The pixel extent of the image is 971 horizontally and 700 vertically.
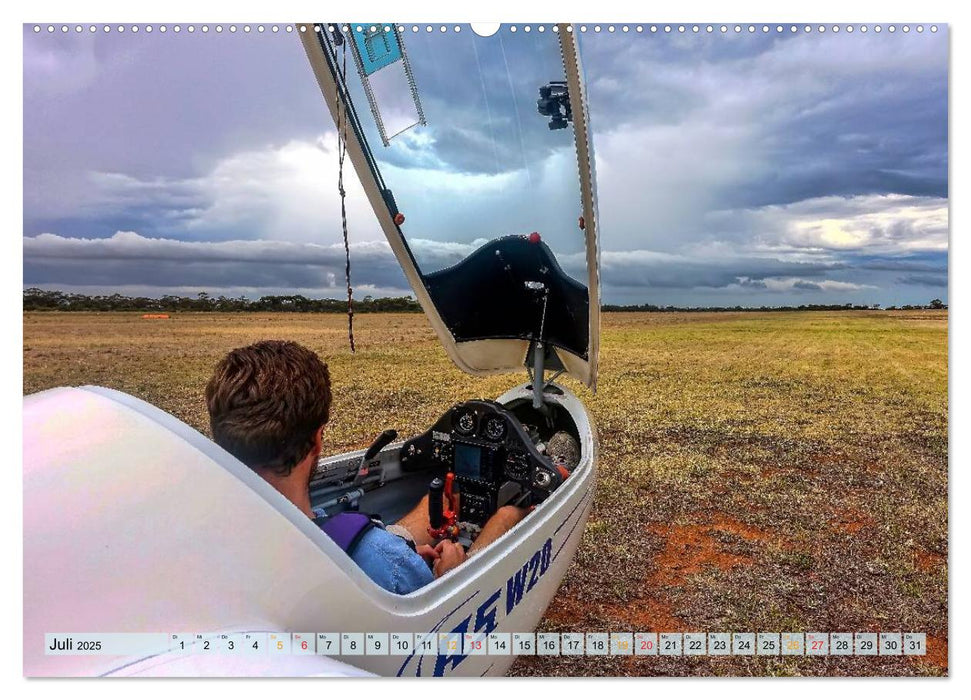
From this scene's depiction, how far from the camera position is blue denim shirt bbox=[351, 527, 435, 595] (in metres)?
1.50

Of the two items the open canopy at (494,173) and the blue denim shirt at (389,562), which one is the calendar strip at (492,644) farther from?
the open canopy at (494,173)

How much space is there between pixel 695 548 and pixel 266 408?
310cm

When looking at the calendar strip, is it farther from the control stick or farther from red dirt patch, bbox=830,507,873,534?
red dirt patch, bbox=830,507,873,534

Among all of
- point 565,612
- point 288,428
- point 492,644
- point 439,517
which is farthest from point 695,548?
point 288,428

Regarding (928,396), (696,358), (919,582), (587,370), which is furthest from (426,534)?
(696,358)

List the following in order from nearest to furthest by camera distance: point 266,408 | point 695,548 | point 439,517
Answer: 1. point 266,408
2. point 439,517
3. point 695,548

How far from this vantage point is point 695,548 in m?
3.79

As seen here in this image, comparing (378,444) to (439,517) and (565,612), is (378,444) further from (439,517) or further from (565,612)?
(565,612)

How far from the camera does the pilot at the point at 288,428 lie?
4.54ft

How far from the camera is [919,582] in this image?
3279mm

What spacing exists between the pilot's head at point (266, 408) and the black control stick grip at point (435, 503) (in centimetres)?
119

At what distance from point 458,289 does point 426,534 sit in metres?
1.24

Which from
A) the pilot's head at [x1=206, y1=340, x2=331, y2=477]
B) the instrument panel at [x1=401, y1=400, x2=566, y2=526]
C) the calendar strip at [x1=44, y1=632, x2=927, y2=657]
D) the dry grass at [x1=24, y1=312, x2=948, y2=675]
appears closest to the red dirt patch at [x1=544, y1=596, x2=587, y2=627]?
the dry grass at [x1=24, y1=312, x2=948, y2=675]

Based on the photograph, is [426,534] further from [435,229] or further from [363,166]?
[363,166]
